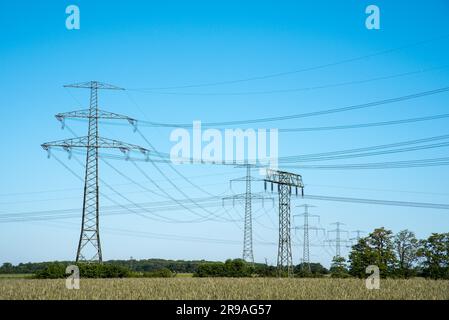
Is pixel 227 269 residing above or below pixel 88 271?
below

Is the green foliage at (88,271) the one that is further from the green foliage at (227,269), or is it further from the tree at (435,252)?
the tree at (435,252)

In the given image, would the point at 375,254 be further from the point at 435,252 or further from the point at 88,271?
the point at 88,271

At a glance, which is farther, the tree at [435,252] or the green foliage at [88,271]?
the tree at [435,252]

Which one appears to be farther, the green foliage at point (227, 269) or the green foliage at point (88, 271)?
the green foliage at point (227, 269)

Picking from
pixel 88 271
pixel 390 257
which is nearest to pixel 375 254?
pixel 390 257

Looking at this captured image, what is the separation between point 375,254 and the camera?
85312mm

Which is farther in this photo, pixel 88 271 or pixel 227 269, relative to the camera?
pixel 227 269

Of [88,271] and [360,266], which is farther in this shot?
[360,266]

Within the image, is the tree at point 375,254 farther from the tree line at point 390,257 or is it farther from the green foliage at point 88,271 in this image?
the green foliage at point 88,271

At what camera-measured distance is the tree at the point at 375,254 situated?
82.1m

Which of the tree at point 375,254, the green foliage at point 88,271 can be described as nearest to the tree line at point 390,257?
the tree at point 375,254

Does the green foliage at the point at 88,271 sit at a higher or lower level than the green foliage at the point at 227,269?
higher

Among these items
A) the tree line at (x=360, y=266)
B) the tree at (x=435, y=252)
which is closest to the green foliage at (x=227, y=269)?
the tree line at (x=360, y=266)
